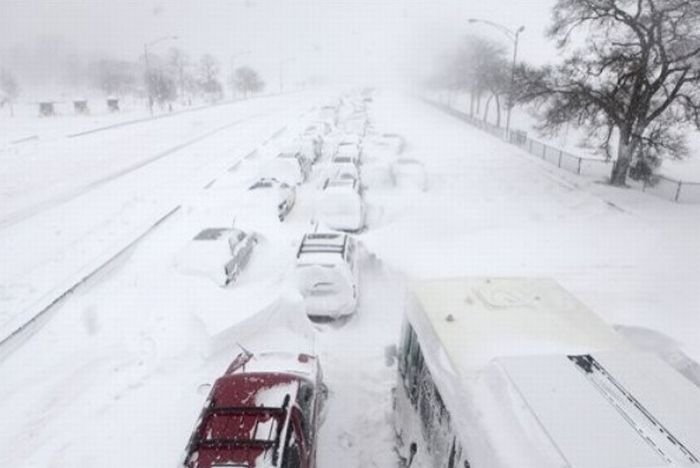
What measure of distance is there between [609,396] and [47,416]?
25.6 feet

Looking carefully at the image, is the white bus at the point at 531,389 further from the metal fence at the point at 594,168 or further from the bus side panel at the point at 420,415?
the metal fence at the point at 594,168

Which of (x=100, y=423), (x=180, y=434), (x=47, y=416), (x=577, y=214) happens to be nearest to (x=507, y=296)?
(x=180, y=434)

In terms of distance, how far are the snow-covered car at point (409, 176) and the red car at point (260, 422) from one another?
14628 millimetres

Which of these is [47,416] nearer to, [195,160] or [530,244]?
[530,244]

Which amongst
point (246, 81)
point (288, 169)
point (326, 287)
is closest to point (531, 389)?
point (326, 287)

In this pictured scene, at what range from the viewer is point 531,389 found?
3973 mm

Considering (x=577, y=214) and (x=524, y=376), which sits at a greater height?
(x=524, y=376)

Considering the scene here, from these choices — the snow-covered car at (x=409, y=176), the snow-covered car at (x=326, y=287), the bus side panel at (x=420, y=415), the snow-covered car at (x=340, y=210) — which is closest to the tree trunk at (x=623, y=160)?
the snow-covered car at (x=409, y=176)

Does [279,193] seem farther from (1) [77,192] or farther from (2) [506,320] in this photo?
(2) [506,320]

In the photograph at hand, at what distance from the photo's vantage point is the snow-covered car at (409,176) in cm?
2092

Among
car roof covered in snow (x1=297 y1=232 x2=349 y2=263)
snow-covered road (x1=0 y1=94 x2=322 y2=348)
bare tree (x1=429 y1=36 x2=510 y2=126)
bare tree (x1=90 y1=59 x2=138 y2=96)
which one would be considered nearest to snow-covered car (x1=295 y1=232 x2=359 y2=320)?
car roof covered in snow (x1=297 y1=232 x2=349 y2=263)

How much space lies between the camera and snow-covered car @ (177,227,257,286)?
11.6 meters

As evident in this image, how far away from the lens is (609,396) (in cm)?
390

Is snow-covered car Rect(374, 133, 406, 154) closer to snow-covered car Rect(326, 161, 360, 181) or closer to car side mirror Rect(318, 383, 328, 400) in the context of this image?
snow-covered car Rect(326, 161, 360, 181)
